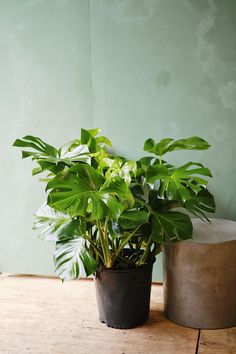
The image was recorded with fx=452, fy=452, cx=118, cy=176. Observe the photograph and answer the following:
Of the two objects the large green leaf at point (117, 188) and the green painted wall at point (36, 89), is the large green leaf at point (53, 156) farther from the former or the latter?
the green painted wall at point (36, 89)

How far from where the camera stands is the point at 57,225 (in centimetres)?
198

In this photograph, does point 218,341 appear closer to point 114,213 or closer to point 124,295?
point 124,295

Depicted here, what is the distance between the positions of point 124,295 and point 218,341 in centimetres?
44

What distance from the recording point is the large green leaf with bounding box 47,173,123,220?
66.6 inches

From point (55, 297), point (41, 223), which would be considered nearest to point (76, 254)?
point (41, 223)

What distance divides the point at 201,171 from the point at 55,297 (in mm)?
1061

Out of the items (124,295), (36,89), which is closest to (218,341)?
(124,295)

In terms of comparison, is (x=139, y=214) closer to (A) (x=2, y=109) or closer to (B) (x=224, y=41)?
(B) (x=224, y=41)

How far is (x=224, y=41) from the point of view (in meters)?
2.25

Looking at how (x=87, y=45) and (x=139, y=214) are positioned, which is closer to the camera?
(x=139, y=214)

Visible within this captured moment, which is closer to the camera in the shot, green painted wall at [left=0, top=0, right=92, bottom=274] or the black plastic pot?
the black plastic pot

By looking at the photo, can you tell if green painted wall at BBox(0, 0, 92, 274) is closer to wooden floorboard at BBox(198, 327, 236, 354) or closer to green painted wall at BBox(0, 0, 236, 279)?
green painted wall at BBox(0, 0, 236, 279)

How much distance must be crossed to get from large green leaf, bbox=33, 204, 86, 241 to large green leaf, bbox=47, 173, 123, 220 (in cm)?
17

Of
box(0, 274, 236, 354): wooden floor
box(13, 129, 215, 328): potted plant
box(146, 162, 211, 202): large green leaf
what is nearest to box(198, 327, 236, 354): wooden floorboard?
box(0, 274, 236, 354): wooden floor
